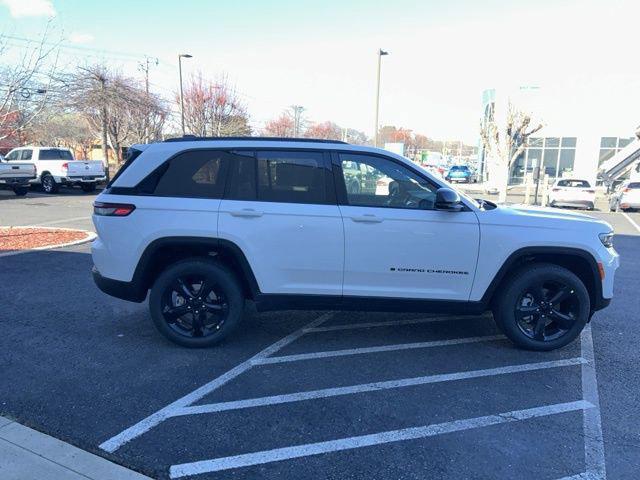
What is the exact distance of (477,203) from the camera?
4504 mm

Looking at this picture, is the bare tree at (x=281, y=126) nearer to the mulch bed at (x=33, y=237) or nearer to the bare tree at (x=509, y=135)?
the bare tree at (x=509, y=135)

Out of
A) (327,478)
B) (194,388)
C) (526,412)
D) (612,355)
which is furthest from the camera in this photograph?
(612,355)

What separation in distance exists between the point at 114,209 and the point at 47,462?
2.14m

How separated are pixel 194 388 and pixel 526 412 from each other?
2.40 m

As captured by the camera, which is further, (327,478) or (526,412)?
(526,412)

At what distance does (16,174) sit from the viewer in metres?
18.7

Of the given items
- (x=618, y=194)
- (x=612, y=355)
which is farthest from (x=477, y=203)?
(x=618, y=194)

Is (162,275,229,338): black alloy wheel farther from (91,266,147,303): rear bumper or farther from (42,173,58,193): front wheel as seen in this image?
(42,173,58,193): front wheel

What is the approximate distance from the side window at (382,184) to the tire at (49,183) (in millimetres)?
20800

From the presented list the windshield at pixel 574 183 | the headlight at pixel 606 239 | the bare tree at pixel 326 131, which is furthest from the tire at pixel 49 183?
the bare tree at pixel 326 131

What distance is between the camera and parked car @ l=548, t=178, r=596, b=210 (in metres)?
19.9

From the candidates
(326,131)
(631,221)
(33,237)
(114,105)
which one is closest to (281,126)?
(326,131)

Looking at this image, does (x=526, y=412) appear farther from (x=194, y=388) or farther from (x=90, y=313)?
(x=90, y=313)

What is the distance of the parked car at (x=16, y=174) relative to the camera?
1858 cm
